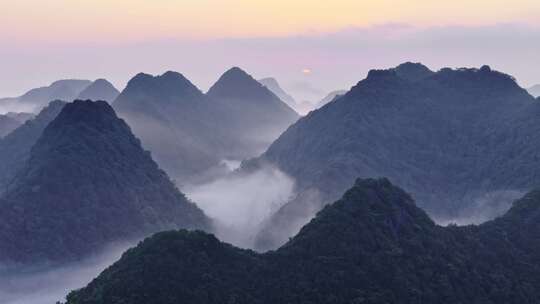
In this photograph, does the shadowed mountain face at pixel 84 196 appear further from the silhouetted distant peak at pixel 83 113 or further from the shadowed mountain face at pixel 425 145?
the shadowed mountain face at pixel 425 145

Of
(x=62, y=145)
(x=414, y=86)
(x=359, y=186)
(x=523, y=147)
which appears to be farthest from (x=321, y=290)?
(x=414, y=86)

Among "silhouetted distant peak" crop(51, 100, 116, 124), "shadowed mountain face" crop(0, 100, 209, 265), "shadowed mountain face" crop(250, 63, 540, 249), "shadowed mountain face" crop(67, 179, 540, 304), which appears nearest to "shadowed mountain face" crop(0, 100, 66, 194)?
"silhouetted distant peak" crop(51, 100, 116, 124)

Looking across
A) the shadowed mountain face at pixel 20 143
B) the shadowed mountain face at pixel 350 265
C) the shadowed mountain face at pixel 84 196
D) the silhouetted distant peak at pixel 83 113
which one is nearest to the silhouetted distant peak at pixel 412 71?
the shadowed mountain face at pixel 84 196

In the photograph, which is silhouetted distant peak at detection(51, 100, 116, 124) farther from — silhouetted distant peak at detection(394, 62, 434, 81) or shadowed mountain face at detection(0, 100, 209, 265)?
silhouetted distant peak at detection(394, 62, 434, 81)

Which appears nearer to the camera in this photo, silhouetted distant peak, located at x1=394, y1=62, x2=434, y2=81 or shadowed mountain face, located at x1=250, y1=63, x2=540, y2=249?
shadowed mountain face, located at x1=250, y1=63, x2=540, y2=249

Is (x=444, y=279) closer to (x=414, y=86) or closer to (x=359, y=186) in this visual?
(x=359, y=186)

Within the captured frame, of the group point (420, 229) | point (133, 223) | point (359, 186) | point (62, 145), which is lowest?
point (420, 229)
